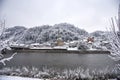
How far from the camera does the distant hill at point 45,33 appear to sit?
4152 millimetres

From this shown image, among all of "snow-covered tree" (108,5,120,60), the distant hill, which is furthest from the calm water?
"snow-covered tree" (108,5,120,60)

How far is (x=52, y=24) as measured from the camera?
14.2 feet

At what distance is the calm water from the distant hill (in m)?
0.37

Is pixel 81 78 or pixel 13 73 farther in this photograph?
pixel 13 73

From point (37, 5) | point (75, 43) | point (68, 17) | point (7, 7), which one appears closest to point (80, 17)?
point (68, 17)

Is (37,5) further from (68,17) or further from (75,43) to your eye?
(75,43)

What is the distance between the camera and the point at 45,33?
4234mm

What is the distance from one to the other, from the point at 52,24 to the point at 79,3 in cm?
84

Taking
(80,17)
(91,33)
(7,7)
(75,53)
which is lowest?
(75,53)

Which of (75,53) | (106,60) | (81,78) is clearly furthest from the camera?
(75,53)

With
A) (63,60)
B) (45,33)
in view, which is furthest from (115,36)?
(45,33)

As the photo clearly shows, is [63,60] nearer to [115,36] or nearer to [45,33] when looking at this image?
[45,33]

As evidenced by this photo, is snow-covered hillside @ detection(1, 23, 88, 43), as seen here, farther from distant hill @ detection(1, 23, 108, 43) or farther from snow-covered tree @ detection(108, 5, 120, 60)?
snow-covered tree @ detection(108, 5, 120, 60)

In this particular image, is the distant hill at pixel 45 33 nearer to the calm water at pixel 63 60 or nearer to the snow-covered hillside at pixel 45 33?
the snow-covered hillside at pixel 45 33
